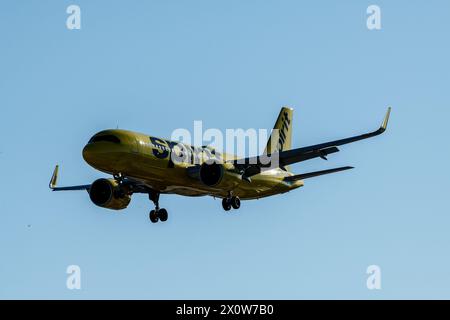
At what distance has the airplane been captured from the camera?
58906 millimetres

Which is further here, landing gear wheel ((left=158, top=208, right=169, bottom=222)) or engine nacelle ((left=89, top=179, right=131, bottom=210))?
landing gear wheel ((left=158, top=208, right=169, bottom=222))

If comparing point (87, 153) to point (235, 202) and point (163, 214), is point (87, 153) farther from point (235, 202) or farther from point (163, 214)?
point (235, 202)

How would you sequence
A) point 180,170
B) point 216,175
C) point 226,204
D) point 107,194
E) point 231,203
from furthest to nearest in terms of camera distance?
point 226,204 < point 231,203 < point 107,194 < point 216,175 < point 180,170

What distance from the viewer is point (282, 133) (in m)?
79.9

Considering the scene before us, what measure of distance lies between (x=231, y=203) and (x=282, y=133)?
50.7 feet

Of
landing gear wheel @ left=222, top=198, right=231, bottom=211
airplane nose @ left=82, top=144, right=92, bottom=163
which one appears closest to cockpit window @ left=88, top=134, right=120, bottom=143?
airplane nose @ left=82, top=144, right=92, bottom=163

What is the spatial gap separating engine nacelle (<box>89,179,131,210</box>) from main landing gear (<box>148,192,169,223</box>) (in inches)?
86.6

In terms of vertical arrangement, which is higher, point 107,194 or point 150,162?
point 150,162

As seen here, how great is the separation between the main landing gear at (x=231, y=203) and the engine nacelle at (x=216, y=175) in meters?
1.75

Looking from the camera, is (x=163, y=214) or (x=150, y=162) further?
(x=163, y=214)

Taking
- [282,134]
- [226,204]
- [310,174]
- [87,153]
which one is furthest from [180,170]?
[282,134]

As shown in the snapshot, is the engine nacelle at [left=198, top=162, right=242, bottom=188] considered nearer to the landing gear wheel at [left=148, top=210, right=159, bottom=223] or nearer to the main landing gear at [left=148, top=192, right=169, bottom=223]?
the main landing gear at [left=148, top=192, right=169, bottom=223]

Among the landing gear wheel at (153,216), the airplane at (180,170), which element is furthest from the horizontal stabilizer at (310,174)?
the landing gear wheel at (153,216)
